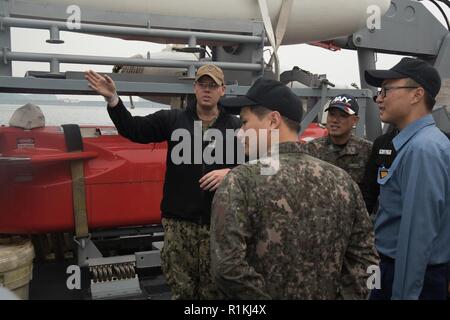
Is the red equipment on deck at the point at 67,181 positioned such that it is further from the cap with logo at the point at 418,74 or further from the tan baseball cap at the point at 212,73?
the cap with logo at the point at 418,74

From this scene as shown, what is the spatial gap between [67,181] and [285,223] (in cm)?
218

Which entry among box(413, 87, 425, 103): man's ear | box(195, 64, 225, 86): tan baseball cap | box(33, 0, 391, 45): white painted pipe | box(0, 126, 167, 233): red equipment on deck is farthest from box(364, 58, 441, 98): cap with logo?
box(0, 126, 167, 233): red equipment on deck

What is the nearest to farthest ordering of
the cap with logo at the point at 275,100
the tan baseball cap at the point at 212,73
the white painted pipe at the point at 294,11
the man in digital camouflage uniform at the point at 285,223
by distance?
the man in digital camouflage uniform at the point at 285,223 < the cap with logo at the point at 275,100 < the tan baseball cap at the point at 212,73 < the white painted pipe at the point at 294,11

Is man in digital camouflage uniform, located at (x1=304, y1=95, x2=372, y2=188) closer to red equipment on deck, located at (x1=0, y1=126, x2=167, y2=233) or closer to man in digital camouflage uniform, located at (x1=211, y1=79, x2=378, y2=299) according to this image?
red equipment on deck, located at (x1=0, y1=126, x2=167, y2=233)

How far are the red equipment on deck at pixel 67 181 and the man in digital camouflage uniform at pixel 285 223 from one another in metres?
1.90

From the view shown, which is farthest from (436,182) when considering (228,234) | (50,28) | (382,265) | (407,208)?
(50,28)

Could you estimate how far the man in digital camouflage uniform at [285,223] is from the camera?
4.74 ft

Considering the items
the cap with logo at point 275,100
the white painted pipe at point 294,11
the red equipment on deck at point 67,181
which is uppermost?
the white painted pipe at point 294,11

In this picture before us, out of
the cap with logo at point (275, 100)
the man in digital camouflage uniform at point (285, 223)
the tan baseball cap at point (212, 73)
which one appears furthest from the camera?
the tan baseball cap at point (212, 73)

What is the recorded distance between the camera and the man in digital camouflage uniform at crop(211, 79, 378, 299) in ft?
4.74

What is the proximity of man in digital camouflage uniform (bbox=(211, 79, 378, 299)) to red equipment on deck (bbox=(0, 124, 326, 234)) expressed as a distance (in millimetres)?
1904

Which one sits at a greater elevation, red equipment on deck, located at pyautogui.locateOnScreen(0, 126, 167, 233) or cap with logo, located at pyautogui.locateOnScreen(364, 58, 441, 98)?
cap with logo, located at pyautogui.locateOnScreen(364, 58, 441, 98)

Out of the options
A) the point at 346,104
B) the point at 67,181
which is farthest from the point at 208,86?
the point at 67,181

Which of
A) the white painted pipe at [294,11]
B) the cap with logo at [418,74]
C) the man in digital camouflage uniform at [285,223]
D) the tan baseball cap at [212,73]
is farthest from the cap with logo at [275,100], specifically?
the white painted pipe at [294,11]
